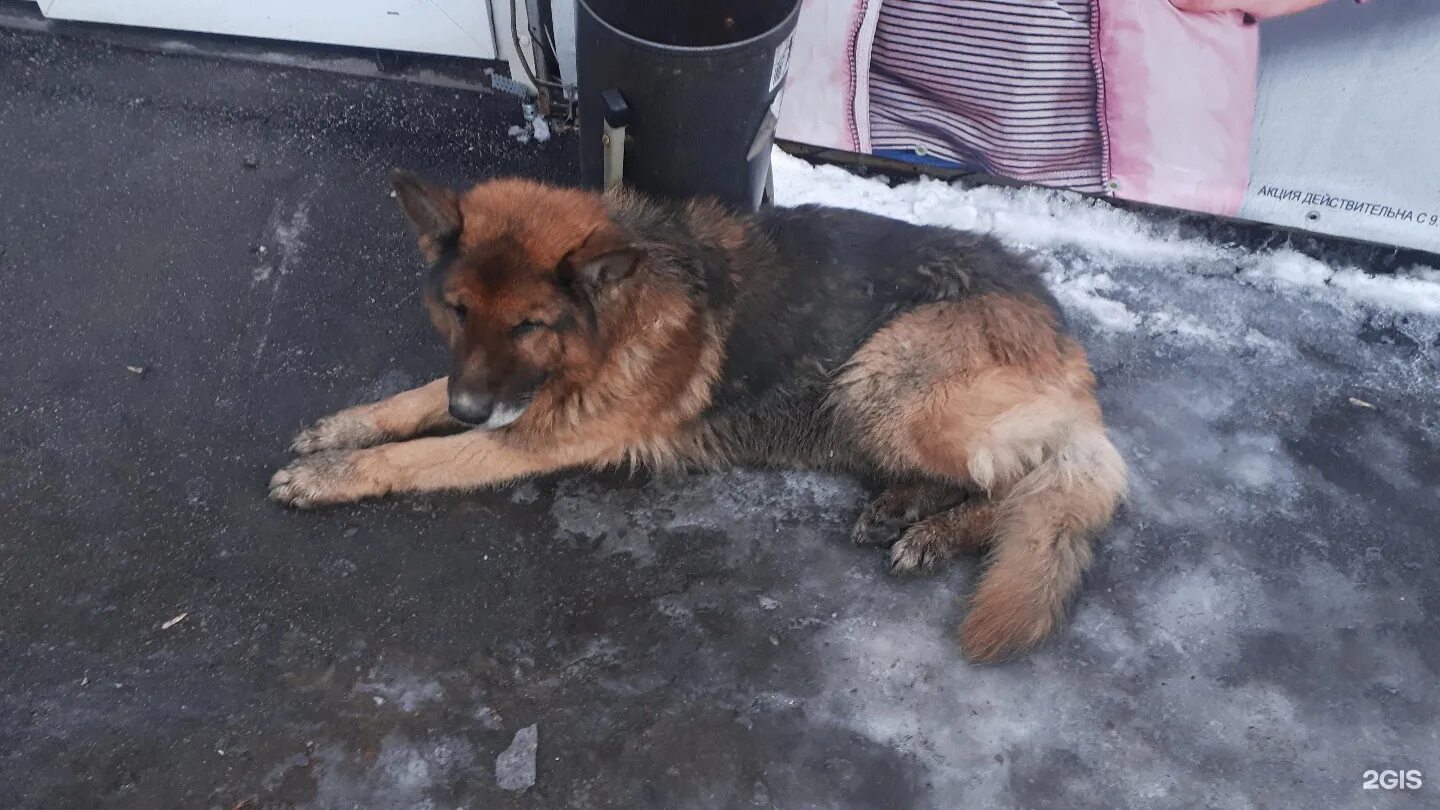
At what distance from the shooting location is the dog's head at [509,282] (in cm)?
288

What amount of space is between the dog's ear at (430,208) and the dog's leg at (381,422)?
912 millimetres

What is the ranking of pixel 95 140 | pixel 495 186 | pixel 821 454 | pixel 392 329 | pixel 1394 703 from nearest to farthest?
pixel 495 186, pixel 1394 703, pixel 821 454, pixel 392 329, pixel 95 140

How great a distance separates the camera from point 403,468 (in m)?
3.55

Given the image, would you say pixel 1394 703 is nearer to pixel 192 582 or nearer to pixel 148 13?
pixel 192 582

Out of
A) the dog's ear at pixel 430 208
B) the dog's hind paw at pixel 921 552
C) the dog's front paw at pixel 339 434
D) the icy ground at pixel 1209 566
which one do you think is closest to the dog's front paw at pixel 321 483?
the dog's front paw at pixel 339 434

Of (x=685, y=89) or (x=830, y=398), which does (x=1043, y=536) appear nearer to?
(x=830, y=398)

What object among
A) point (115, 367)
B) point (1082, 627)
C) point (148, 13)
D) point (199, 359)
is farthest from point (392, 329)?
point (1082, 627)

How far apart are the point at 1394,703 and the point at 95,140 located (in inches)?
274

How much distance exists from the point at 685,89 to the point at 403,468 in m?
1.95

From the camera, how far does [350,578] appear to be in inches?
134

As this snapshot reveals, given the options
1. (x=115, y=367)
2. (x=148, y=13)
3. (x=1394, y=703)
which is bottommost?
(x=1394, y=703)

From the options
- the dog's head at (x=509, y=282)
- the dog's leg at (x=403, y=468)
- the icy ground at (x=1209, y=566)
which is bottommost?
the icy ground at (x=1209, y=566)

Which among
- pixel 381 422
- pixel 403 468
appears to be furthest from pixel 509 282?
pixel 381 422

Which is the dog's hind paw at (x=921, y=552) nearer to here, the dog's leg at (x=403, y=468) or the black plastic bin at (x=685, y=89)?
the dog's leg at (x=403, y=468)
